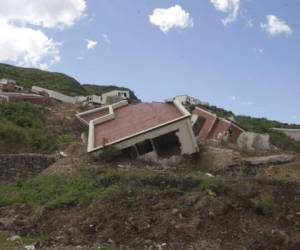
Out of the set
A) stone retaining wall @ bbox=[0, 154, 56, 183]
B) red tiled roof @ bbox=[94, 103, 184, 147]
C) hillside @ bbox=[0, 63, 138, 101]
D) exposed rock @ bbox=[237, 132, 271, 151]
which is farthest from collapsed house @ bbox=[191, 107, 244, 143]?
hillside @ bbox=[0, 63, 138, 101]

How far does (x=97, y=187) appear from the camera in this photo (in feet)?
38.5

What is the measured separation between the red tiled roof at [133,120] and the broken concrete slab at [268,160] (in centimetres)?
306

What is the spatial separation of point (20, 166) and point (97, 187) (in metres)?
4.81

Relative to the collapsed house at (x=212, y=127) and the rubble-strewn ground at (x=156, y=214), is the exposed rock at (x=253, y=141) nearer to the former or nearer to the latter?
the collapsed house at (x=212, y=127)

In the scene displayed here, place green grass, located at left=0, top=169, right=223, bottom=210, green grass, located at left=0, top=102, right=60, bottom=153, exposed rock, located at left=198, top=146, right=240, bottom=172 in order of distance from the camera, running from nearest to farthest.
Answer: green grass, located at left=0, top=169, right=223, bottom=210 < exposed rock, located at left=198, top=146, right=240, bottom=172 < green grass, located at left=0, top=102, right=60, bottom=153

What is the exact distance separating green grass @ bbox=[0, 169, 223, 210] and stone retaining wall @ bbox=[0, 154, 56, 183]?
222 centimetres

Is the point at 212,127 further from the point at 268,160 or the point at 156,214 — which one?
the point at 156,214

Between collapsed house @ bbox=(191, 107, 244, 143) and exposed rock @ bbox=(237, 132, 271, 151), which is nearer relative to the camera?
exposed rock @ bbox=(237, 132, 271, 151)

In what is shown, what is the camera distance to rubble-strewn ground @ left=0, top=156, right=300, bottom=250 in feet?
28.4

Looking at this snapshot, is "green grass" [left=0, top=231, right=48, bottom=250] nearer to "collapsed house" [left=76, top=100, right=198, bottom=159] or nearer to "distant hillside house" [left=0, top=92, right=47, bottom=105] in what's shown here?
"collapsed house" [left=76, top=100, right=198, bottom=159]

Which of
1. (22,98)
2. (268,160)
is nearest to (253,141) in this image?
(268,160)

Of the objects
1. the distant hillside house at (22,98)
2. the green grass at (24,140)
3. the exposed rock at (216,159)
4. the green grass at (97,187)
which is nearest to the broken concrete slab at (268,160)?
the exposed rock at (216,159)

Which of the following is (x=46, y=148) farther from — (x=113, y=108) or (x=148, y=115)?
(x=148, y=115)

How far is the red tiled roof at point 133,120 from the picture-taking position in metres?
16.4
